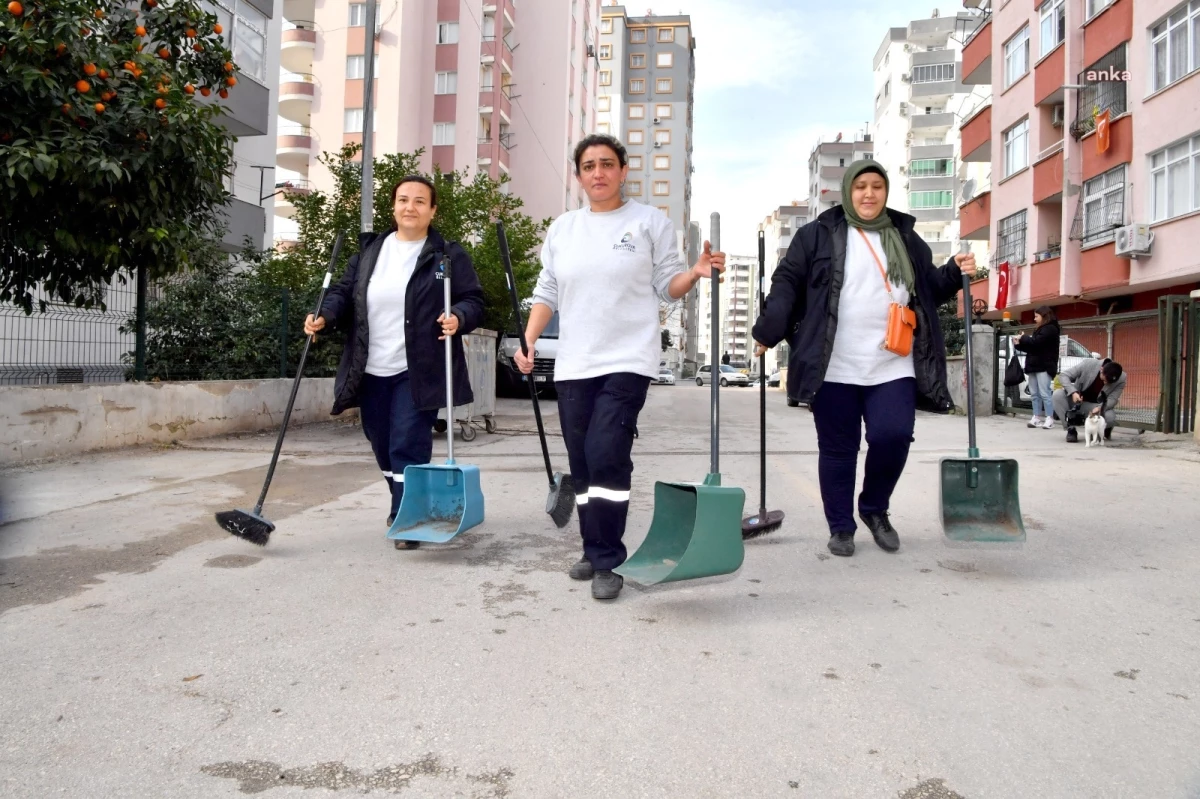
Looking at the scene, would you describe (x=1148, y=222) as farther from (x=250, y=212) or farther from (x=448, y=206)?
(x=250, y=212)

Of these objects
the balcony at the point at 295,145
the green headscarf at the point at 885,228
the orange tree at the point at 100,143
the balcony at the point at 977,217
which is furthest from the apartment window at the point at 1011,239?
the balcony at the point at 295,145

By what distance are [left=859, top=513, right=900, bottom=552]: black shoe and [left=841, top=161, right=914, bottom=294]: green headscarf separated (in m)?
1.16

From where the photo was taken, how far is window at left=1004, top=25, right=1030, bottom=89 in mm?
27062

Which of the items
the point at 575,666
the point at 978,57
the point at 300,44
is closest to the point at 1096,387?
the point at 575,666

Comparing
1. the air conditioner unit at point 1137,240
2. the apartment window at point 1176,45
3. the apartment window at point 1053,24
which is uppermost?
the apartment window at point 1053,24

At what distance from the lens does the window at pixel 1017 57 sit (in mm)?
27062

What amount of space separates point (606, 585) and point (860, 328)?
1770 millimetres

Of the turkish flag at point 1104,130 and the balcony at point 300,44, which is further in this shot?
the balcony at point 300,44

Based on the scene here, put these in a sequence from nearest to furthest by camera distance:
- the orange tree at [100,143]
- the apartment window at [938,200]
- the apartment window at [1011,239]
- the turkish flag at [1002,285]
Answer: the orange tree at [100,143]
the apartment window at [1011,239]
the turkish flag at [1002,285]
the apartment window at [938,200]

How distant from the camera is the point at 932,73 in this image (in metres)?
64.2

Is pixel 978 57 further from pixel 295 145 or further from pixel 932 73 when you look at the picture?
pixel 932 73

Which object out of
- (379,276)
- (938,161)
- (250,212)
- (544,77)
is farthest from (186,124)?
(938,161)

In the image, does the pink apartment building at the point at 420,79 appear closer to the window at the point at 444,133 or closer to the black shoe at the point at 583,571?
the window at the point at 444,133

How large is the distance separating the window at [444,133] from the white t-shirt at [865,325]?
1555 inches
